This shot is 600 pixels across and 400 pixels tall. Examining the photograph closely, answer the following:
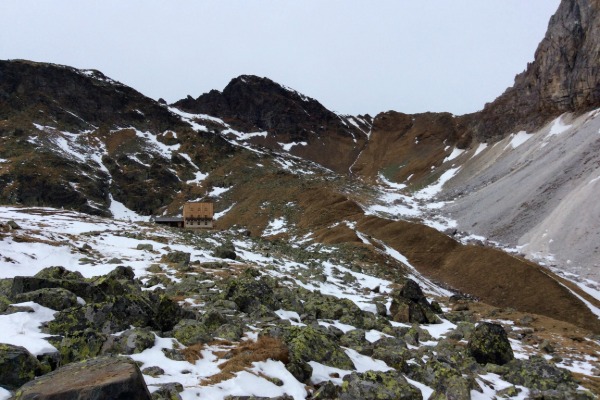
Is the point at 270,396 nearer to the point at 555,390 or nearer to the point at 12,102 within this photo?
the point at 555,390

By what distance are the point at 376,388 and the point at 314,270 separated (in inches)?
756

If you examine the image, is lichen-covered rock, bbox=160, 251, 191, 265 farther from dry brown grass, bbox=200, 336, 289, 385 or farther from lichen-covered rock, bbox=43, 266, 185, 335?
dry brown grass, bbox=200, 336, 289, 385

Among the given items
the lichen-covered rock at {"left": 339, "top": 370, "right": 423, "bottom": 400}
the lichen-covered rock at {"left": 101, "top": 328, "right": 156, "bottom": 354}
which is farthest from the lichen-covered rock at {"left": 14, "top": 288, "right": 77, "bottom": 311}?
the lichen-covered rock at {"left": 339, "top": 370, "right": 423, "bottom": 400}

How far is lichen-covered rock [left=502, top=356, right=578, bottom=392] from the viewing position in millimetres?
12594

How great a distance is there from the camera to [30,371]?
7.35m

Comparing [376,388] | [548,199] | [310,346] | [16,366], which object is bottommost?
[376,388]

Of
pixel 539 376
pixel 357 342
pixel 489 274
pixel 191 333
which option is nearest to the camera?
pixel 191 333

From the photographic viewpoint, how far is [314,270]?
28.0 meters

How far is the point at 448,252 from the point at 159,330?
44.9 m

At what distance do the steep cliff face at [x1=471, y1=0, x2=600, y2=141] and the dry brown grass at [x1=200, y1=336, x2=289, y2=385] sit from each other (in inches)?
3926

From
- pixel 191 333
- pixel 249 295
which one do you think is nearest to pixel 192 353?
pixel 191 333

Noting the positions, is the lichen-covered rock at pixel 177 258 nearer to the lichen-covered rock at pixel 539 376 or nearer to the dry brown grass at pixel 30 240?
the dry brown grass at pixel 30 240

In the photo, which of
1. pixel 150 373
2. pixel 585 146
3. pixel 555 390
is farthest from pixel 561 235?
pixel 150 373

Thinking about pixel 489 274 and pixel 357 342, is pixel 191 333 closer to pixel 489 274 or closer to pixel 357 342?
pixel 357 342
